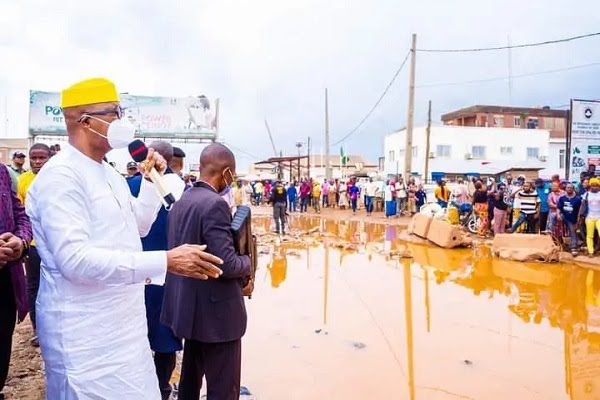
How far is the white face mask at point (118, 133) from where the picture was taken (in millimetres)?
1995

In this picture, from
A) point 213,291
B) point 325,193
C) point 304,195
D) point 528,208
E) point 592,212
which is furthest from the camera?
point 325,193

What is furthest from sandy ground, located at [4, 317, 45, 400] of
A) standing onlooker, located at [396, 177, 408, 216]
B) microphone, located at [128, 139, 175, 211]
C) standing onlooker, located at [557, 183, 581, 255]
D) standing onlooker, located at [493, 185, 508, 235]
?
standing onlooker, located at [396, 177, 408, 216]

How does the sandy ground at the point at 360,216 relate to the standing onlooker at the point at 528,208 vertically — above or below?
below

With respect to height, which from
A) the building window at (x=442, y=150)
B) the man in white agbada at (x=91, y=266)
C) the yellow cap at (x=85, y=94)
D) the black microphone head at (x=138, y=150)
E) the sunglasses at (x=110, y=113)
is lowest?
the man in white agbada at (x=91, y=266)

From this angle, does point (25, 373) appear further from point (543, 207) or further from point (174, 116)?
point (174, 116)

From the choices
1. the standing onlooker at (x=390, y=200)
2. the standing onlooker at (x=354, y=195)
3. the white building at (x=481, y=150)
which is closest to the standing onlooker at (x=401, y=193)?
the standing onlooker at (x=390, y=200)

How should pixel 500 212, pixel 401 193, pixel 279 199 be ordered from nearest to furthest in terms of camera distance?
pixel 500 212
pixel 279 199
pixel 401 193

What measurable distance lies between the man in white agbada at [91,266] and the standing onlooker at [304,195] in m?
23.1

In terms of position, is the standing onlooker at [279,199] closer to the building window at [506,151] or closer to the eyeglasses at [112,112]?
the eyeglasses at [112,112]

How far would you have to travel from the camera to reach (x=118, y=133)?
2.00 metres

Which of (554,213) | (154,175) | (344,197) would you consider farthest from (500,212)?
(154,175)

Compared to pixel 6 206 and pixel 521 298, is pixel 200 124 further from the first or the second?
pixel 6 206

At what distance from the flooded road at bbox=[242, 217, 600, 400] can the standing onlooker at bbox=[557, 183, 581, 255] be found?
162cm

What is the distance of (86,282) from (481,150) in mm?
41778
